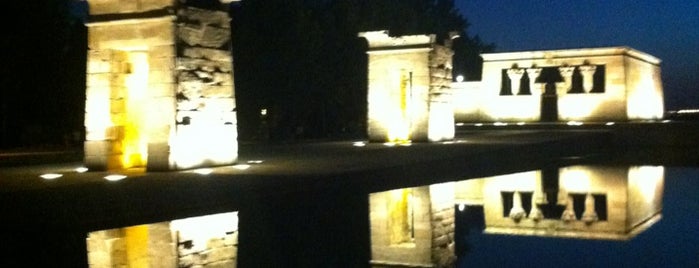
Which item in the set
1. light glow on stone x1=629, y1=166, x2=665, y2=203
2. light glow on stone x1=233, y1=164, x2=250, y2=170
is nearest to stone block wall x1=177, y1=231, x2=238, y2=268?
light glow on stone x1=629, y1=166, x2=665, y2=203

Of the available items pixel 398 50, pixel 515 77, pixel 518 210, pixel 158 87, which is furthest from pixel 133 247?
pixel 515 77

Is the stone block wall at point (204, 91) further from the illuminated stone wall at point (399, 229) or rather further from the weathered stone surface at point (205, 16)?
the illuminated stone wall at point (399, 229)

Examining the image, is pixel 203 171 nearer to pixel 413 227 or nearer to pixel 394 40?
pixel 413 227

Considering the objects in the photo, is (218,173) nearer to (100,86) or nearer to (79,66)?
(100,86)

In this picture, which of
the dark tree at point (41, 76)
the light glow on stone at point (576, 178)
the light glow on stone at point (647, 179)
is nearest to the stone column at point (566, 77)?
the light glow on stone at point (647, 179)

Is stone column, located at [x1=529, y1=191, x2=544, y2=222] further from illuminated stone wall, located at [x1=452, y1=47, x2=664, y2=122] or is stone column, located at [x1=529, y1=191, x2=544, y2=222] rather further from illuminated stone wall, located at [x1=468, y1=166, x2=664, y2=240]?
illuminated stone wall, located at [x1=452, y1=47, x2=664, y2=122]

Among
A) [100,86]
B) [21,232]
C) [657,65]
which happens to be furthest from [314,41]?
[21,232]

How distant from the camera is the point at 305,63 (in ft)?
133

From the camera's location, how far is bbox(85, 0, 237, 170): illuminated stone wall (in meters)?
15.8

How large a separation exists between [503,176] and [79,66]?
22793 mm

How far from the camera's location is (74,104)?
3522 cm

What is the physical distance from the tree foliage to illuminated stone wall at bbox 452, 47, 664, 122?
386 cm

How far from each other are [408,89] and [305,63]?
13971 mm

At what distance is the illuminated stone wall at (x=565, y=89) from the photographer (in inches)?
1453
